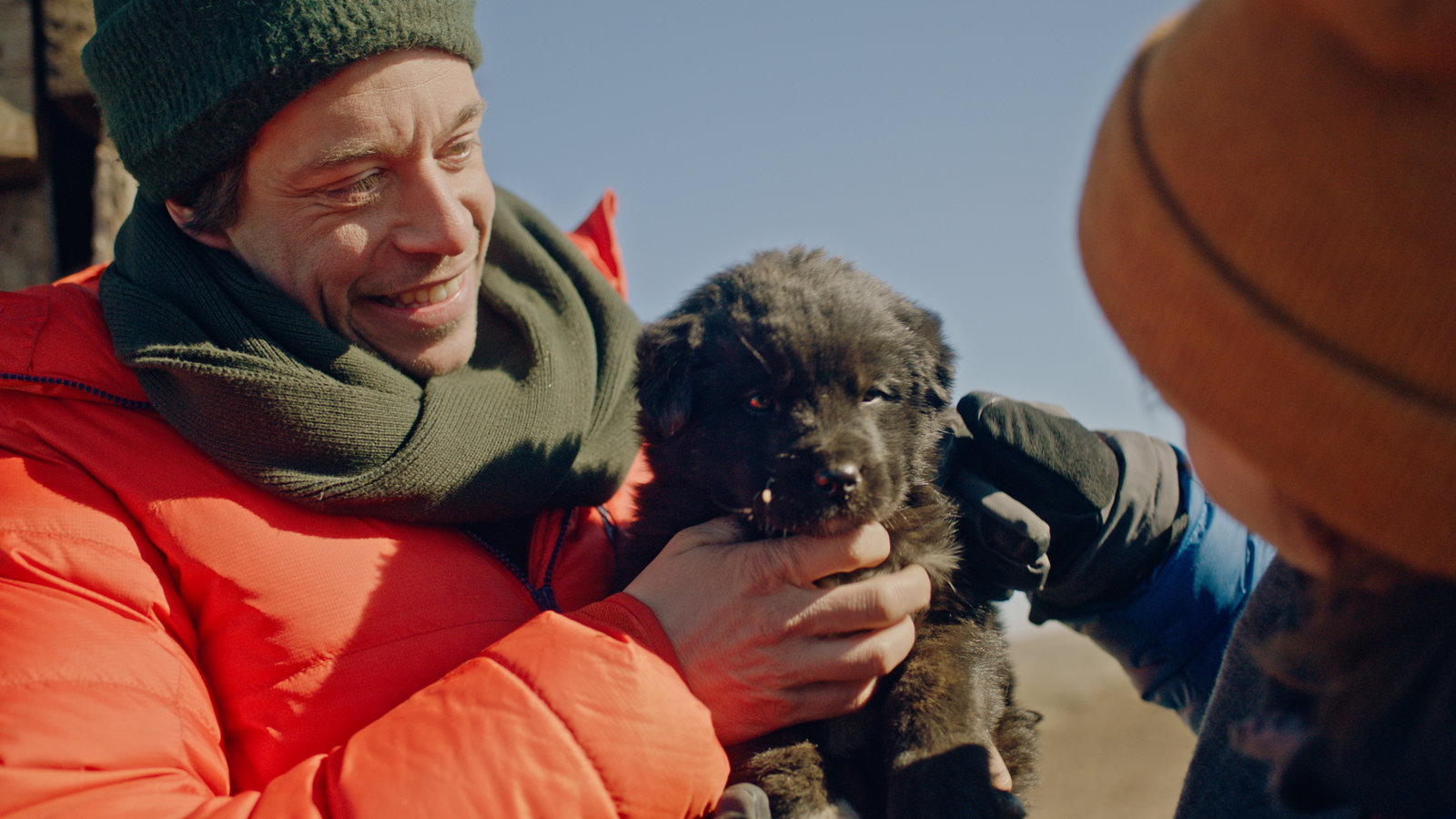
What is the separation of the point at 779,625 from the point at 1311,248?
129cm

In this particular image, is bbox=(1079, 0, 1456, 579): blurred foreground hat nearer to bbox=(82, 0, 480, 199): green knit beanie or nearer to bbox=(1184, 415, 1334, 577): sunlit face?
bbox=(1184, 415, 1334, 577): sunlit face

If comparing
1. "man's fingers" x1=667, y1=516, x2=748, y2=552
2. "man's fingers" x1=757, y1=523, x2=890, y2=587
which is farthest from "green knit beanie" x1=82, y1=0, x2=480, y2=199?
"man's fingers" x1=757, y1=523, x2=890, y2=587

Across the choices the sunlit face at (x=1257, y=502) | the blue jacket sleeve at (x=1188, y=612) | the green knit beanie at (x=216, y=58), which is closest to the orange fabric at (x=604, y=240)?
the green knit beanie at (x=216, y=58)

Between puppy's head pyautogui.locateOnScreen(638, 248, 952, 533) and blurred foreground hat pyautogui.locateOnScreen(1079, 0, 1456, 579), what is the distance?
0.99 meters

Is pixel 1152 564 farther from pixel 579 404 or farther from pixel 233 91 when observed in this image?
pixel 233 91

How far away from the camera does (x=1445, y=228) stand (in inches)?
36.5

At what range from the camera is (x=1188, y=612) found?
2400 mm

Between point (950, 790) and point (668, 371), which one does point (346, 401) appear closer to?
point (668, 371)

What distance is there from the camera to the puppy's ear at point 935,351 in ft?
7.95

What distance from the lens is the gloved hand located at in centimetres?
227

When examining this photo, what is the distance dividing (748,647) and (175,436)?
140 cm

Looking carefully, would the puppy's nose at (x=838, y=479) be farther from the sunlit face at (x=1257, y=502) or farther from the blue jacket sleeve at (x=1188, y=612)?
the blue jacket sleeve at (x=1188, y=612)

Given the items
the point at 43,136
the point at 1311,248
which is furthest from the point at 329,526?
the point at 43,136

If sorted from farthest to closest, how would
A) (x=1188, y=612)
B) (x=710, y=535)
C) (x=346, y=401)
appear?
(x=1188, y=612) < (x=710, y=535) < (x=346, y=401)
